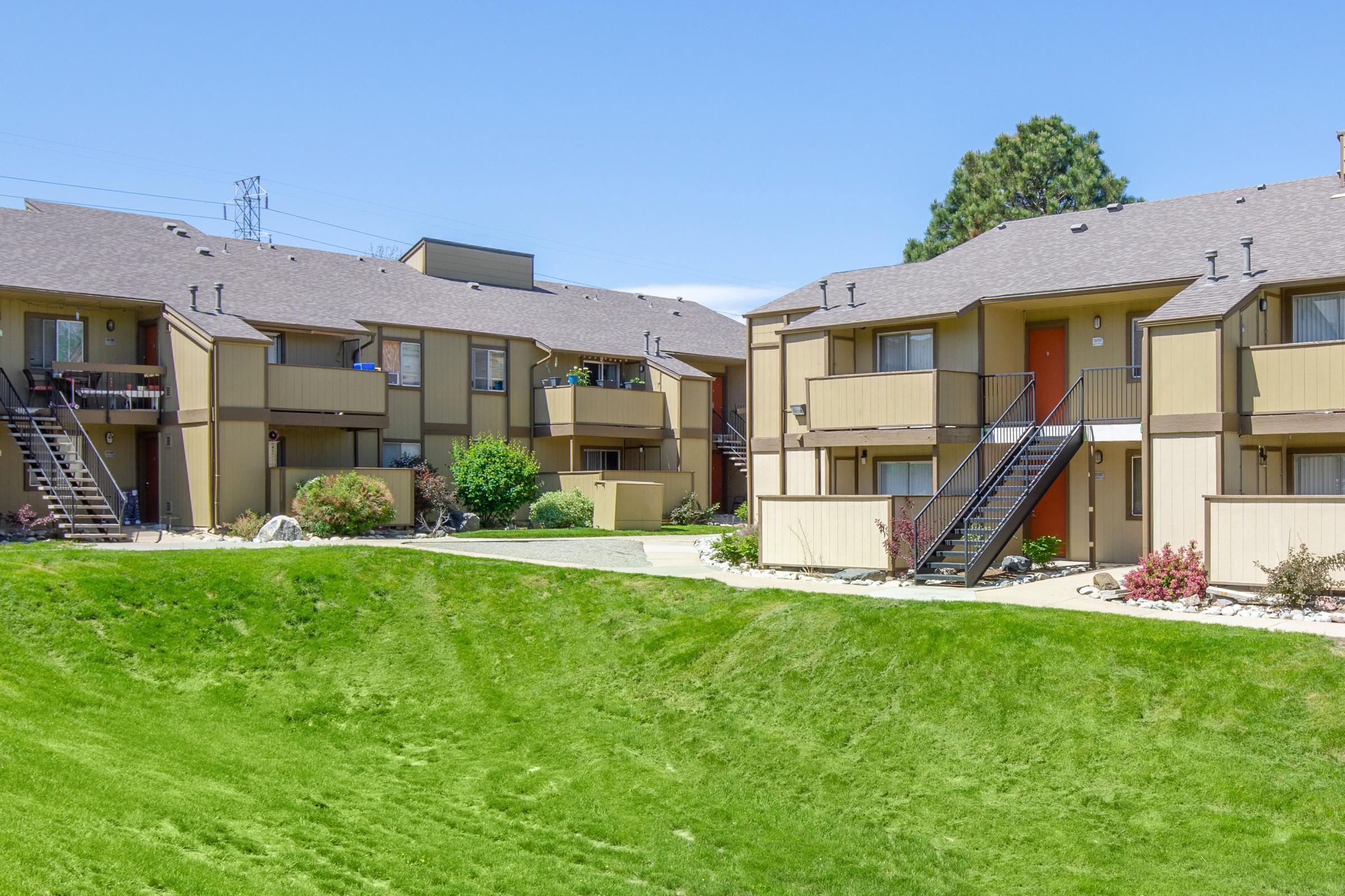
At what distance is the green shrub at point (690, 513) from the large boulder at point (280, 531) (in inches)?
516

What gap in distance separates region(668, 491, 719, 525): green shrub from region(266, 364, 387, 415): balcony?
9.65 m

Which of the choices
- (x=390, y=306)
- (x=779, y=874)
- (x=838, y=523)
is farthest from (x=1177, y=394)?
(x=390, y=306)

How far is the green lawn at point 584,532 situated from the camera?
31.1 metres

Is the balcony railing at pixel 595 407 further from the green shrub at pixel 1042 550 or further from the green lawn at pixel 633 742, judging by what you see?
the green lawn at pixel 633 742

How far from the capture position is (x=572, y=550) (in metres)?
27.0

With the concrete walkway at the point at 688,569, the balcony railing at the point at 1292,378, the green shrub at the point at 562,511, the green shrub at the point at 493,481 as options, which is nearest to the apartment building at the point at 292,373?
the green shrub at the point at 562,511

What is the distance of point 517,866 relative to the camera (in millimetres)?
10719

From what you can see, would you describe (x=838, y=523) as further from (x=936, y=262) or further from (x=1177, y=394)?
(x=936, y=262)

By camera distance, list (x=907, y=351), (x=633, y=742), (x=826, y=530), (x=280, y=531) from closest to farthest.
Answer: (x=633, y=742) < (x=826, y=530) < (x=907, y=351) < (x=280, y=531)

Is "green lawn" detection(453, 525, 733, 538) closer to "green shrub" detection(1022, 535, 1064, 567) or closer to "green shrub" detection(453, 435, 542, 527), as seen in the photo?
"green shrub" detection(453, 435, 542, 527)

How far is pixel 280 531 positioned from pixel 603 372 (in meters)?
15.3

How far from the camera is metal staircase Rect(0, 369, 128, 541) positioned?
28344 millimetres

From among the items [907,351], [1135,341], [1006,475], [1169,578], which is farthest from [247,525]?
[1169,578]

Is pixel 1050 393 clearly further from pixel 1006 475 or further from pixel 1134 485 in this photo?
pixel 1006 475
